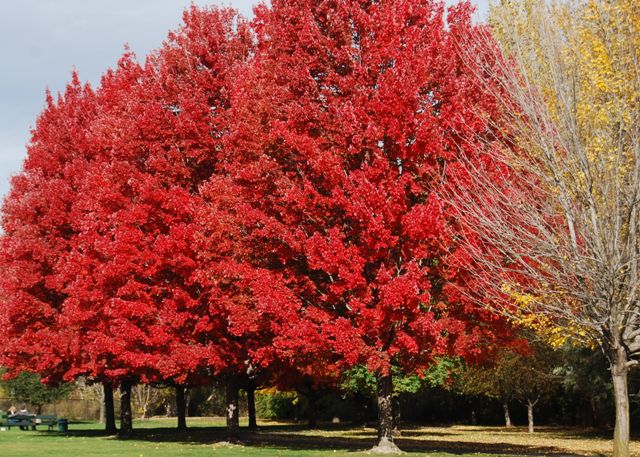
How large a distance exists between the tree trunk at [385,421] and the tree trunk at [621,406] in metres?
6.76

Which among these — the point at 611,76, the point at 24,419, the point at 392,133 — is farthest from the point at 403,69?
the point at 24,419

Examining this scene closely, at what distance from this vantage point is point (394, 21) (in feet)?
61.7

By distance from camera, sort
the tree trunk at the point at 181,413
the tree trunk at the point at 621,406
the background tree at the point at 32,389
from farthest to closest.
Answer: the background tree at the point at 32,389
the tree trunk at the point at 181,413
the tree trunk at the point at 621,406

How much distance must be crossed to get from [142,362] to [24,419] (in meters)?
21.4

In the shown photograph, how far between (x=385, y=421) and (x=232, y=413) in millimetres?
8189

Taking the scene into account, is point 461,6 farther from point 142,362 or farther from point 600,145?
point 142,362

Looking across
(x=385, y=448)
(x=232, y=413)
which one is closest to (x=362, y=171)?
(x=385, y=448)

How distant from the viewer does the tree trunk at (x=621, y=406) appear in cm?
1435

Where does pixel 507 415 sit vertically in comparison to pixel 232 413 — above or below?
below

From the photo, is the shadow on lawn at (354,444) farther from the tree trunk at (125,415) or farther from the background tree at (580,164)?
the background tree at (580,164)

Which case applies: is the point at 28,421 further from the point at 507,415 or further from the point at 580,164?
the point at 580,164

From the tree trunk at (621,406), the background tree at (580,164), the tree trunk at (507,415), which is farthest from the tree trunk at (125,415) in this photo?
the tree trunk at (507,415)

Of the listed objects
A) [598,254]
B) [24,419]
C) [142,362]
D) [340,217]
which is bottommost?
[24,419]

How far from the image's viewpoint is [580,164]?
13211 mm
